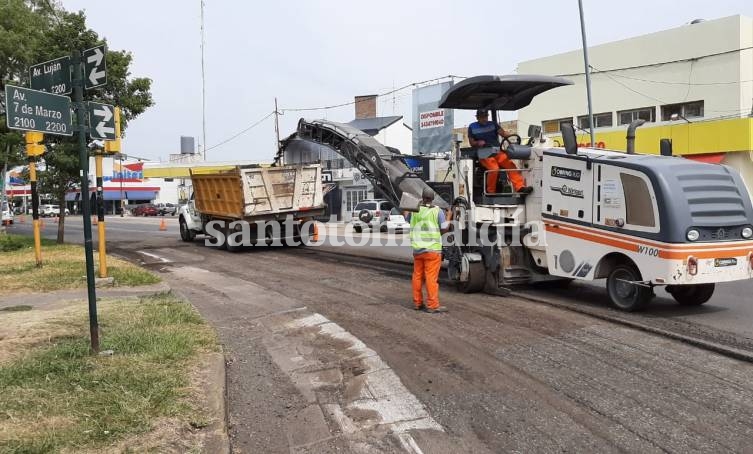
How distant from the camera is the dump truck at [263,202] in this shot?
17688 millimetres

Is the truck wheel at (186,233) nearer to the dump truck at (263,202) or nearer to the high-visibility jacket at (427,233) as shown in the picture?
the dump truck at (263,202)

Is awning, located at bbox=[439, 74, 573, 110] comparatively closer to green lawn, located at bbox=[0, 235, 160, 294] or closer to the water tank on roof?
green lawn, located at bbox=[0, 235, 160, 294]

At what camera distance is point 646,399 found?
5.02m

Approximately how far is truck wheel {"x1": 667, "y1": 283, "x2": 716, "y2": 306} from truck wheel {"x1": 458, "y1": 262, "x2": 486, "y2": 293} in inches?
108

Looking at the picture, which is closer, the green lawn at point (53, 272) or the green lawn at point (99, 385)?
the green lawn at point (99, 385)

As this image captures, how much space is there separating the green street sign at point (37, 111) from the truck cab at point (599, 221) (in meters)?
6.19

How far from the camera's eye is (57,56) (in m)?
17.7

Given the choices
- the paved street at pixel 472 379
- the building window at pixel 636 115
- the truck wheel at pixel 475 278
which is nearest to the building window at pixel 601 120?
the building window at pixel 636 115

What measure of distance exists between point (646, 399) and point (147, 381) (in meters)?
4.11

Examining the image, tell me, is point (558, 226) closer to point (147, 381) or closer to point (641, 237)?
point (641, 237)

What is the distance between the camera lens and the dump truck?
17.7 meters

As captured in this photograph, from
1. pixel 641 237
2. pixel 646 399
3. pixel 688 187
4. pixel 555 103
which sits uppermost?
pixel 555 103

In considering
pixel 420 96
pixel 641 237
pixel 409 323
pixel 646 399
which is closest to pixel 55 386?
pixel 409 323

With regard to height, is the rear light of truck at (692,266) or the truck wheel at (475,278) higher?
the rear light of truck at (692,266)
